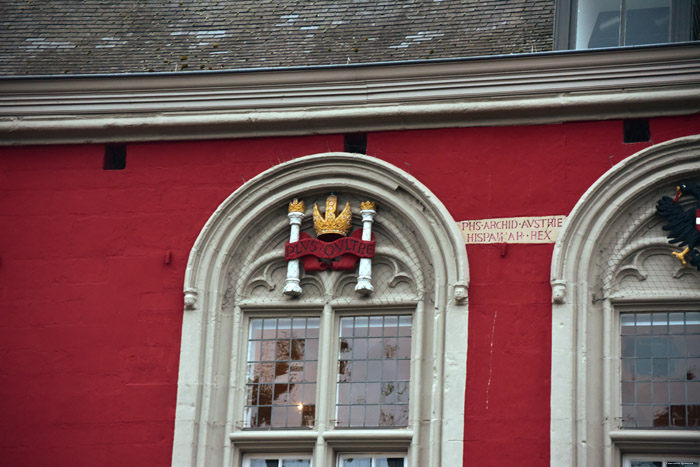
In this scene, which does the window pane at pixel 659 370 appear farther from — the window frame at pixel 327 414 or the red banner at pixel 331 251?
the red banner at pixel 331 251

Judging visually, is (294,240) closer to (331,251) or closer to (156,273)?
(331,251)

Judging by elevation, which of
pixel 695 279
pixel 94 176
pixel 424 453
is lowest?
pixel 424 453

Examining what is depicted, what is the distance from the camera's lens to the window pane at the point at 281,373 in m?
15.7

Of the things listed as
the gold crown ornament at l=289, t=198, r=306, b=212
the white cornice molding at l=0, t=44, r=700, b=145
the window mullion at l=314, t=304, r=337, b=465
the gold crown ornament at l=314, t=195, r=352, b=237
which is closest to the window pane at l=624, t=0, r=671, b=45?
the white cornice molding at l=0, t=44, r=700, b=145

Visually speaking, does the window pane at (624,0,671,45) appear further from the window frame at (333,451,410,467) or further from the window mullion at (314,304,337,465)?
the window frame at (333,451,410,467)

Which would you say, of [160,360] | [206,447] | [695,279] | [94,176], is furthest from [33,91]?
[695,279]

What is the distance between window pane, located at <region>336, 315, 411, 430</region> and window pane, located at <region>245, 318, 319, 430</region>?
1.05 ft

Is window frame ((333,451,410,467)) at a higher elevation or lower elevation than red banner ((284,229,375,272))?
lower

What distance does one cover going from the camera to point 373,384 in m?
15.6

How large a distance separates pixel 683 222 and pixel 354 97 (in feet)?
11.9

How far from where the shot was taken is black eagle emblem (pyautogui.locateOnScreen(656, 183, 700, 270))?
15.2 meters

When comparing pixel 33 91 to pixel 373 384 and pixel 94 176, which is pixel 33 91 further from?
pixel 373 384

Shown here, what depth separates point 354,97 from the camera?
16.3 m

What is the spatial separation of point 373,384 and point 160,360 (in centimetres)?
220
